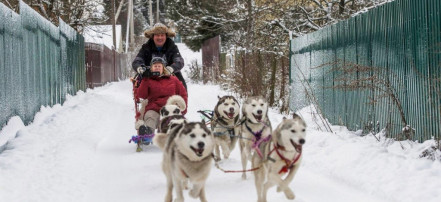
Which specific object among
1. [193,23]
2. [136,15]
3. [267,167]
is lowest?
[267,167]

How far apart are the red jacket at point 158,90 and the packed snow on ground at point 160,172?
866mm

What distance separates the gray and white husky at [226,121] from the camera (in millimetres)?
6555

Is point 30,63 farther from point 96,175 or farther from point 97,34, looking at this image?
point 97,34

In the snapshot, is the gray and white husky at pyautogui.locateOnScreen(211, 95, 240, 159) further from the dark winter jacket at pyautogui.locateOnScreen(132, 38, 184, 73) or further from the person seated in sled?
the dark winter jacket at pyautogui.locateOnScreen(132, 38, 184, 73)

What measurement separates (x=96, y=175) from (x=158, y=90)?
2.13 m

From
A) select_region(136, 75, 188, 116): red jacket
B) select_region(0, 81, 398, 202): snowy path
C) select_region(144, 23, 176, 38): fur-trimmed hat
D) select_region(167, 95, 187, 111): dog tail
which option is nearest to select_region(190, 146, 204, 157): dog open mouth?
select_region(0, 81, 398, 202): snowy path

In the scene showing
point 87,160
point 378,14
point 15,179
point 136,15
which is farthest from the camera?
point 136,15

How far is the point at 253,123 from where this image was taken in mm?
5738

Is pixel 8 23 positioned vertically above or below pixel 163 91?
above

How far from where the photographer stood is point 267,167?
4297 mm

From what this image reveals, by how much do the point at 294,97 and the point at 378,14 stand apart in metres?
5.00

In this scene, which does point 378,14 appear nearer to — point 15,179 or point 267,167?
point 267,167

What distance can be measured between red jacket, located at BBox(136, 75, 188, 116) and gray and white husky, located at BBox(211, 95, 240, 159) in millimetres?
1315

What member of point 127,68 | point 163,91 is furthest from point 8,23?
point 127,68
